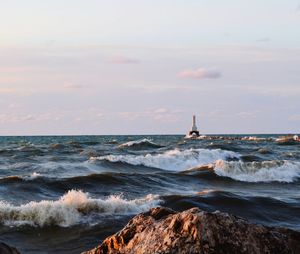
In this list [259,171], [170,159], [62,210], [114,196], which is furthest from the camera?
[170,159]

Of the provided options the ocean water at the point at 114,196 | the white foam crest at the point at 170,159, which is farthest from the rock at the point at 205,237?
the white foam crest at the point at 170,159

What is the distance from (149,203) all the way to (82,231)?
9.83 feet

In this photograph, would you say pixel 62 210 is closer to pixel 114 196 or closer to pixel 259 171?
pixel 114 196

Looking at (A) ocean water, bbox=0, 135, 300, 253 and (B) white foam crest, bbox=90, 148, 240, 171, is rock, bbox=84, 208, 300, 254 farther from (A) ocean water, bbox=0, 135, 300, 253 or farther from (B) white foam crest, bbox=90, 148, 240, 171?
(B) white foam crest, bbox=90, 148, 240, 171

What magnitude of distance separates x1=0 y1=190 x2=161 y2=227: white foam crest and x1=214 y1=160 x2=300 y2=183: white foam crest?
10.9m

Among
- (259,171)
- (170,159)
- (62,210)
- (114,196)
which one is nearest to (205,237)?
(62,210)

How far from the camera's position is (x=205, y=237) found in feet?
16.9

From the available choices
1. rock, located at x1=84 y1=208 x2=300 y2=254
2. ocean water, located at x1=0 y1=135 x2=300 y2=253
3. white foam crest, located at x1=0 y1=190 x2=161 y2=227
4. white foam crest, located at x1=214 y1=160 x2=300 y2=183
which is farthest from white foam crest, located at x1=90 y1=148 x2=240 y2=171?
rock, located at x1=84 y1=208 x2=300 y2=254

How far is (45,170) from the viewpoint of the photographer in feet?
74.7

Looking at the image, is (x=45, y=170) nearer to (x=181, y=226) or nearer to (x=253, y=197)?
(x=253, y=197)

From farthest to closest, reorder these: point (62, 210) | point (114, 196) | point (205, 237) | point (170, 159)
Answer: point (170, 159) < point (114, 196) < point (62, 210) < point (205, 237)

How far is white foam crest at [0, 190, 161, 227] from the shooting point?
11.3 meters

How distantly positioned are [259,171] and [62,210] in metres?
13.6

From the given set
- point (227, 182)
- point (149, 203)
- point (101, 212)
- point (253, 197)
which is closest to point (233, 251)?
point (101, 212)
